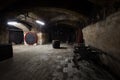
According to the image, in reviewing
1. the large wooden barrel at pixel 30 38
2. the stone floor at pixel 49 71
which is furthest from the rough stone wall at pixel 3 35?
the large wooden barrel at pixel 30 38

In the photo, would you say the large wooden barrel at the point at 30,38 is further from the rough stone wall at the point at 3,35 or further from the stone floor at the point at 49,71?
the stone floor at the point at 49,71

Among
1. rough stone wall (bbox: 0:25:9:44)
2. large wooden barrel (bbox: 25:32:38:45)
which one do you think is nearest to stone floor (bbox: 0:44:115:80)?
rough stone wall (bbox: 0:25:9:44)

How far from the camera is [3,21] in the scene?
662 centimetres

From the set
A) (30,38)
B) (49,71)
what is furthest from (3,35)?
(30,38)

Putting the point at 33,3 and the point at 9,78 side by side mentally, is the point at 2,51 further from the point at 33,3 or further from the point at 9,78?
the point at 33,3

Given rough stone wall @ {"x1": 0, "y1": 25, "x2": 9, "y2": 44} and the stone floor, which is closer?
the stone floor

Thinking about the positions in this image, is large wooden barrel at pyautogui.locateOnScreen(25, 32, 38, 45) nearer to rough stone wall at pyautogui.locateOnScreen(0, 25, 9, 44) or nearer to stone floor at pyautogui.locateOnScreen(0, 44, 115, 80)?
rough stone wall at pyautogui.locateOnScreen(0, 25, 9, 44)

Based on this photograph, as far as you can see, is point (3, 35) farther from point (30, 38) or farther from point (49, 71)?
point (30, 38)

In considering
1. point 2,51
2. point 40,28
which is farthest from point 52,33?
point 2,51

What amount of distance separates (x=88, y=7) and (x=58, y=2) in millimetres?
1627

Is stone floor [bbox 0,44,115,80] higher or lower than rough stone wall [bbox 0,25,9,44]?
lower

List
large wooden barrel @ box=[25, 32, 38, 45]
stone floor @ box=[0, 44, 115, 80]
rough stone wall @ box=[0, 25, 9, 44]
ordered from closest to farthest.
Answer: stone floor @ box=[0, 44, 115, 80], rough stone wall @ box=[0, 25, 9, 44], large wooden barrel @ box=[25, 32, 38, 45]

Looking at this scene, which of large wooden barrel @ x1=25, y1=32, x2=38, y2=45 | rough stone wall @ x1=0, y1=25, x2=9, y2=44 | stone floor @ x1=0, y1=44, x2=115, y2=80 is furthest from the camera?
large wooden barrel @ x1=25, y1=32, x2=38, y2=45

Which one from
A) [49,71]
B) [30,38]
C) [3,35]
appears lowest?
[49,71]
